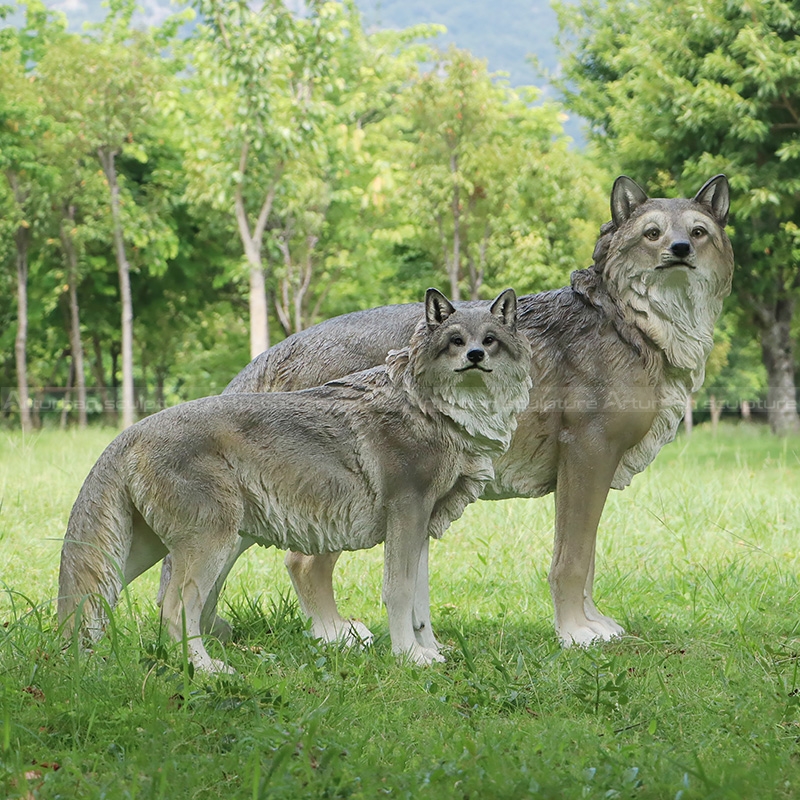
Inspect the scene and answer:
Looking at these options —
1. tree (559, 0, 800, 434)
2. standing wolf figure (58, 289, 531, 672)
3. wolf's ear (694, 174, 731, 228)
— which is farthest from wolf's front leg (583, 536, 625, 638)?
tree (559, 0, 800, 434)

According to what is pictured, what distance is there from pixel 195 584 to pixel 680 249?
3.06 meters

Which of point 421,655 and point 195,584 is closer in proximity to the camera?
point 195,584

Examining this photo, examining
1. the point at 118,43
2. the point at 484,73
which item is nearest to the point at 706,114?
the point at 484,73

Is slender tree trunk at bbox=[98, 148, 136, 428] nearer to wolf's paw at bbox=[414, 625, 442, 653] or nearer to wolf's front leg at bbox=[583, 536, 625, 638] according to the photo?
wolf's front leg at bbox=[583, 536, 625, 638]

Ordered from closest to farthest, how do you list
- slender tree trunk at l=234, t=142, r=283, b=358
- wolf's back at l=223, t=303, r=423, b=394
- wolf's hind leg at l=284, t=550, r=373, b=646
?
wolf's back at l=223, t=303, r=423, b=394
wolf's hind leg at l=284, t=550, r=373, b=646
slender tree trunk at l=234, t=142, r=283, b=358

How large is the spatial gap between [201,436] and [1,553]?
15.3 ft

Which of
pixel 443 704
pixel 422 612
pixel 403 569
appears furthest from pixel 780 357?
pixel 443 704

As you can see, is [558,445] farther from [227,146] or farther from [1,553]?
[227,146]

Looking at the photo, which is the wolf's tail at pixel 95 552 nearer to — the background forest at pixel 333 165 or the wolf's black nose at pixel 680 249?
the wolf's black nose at pixel 680 249

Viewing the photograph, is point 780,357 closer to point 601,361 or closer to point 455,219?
point 455,219

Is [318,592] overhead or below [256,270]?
below

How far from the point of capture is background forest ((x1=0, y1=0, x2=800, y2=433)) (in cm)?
1592

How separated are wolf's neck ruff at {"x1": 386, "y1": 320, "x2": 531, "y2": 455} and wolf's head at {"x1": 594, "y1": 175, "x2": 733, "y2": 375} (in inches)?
37.5

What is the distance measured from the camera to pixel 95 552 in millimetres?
5035
